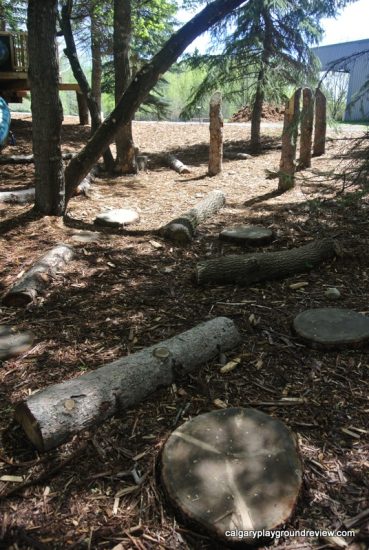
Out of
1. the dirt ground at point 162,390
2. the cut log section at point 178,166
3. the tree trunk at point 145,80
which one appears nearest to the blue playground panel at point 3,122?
the cut log section at point 178,166

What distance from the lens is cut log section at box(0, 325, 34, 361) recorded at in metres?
3.18

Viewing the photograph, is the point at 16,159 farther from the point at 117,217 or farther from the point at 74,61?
the point at 117,217

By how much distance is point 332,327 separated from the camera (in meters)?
3.32

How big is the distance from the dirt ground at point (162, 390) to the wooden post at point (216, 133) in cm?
347

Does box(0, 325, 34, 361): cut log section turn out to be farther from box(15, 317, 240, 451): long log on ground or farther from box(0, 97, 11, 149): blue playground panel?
box(0, 97, 11, 149): blue playground panel

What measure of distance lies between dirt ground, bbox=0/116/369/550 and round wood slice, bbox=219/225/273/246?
0.46ft

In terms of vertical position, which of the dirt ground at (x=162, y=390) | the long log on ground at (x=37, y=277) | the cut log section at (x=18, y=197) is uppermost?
the cut log section at (x=18, y=197)

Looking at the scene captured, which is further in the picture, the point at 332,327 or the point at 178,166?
the point at 178,166

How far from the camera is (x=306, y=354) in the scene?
3166 mm

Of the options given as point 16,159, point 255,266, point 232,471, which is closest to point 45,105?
point 255,266

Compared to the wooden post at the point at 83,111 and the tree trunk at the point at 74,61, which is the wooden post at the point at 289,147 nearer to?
the tree trunk at the point at 74,61

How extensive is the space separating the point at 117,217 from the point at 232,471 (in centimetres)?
476

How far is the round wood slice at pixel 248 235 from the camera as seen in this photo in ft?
17.6

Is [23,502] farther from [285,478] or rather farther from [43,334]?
[43,334]
